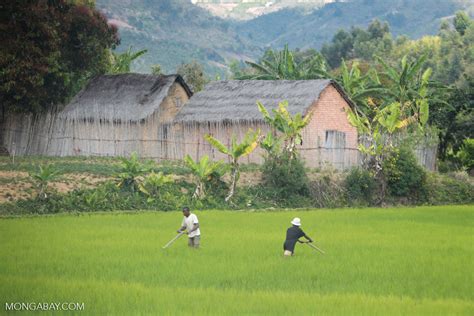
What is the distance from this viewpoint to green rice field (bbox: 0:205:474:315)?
1213 centimetres

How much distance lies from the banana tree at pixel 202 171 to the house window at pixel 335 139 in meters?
7.57

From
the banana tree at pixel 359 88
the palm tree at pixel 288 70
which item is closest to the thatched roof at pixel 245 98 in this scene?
the banana tree at pixel 359 88

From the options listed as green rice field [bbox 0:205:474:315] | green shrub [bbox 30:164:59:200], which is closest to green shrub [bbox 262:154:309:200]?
green rice field [bbox 0:205:474:315]

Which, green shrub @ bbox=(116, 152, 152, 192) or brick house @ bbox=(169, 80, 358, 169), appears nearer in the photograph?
green shrub @ bbox=(116, 152, 152, 192)

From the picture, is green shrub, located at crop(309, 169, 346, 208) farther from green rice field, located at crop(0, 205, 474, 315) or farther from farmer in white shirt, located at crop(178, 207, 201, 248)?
farmer in white shirt, located at crop(178, 207, 201, 248)

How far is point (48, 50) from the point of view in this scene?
33.9 m

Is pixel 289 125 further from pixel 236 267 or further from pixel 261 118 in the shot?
pixel 236 267

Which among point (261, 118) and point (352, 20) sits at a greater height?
point (352, 20)

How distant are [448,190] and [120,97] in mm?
12451

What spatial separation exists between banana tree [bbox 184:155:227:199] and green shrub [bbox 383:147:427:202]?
5.33 meters

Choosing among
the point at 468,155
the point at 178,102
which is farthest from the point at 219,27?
the point at 468,155

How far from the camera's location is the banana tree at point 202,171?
26.8m

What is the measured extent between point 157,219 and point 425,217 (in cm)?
650

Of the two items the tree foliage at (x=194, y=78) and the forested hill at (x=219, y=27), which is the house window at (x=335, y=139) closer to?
the tree foliage at (x=194, y=78)
